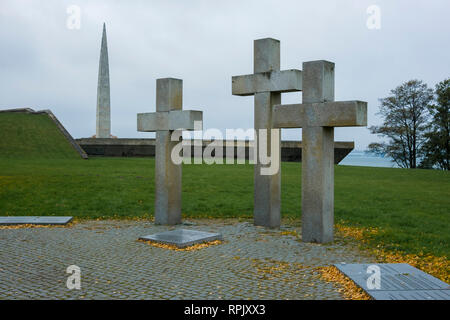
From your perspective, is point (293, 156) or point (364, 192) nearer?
point (364, 192)

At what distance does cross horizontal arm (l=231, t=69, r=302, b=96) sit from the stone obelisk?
107ft

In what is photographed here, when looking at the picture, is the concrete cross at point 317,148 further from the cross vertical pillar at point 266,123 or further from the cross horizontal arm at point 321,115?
the cross vertical pillar at point 266,123

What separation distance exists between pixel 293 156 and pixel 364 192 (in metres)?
15.5

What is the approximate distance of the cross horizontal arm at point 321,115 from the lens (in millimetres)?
7480

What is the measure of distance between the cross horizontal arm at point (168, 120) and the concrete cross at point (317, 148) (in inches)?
90.8

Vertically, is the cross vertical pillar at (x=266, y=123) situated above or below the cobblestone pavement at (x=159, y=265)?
above

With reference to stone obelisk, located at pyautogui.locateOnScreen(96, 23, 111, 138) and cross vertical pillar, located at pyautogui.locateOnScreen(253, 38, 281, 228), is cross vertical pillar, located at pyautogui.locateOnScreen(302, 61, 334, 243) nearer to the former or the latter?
cross vertical pillar, located at pyautogui.locateOnScreen(253, 38, 281, 228)

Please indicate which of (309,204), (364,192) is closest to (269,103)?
(309,204)

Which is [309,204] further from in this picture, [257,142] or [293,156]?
[293,156]

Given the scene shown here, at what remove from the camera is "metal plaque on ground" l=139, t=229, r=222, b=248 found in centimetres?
748

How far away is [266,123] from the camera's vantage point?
9.69m

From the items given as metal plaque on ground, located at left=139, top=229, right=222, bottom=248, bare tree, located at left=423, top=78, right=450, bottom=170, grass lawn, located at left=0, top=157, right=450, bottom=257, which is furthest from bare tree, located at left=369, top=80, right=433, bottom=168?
metal plaque on ground, located at left=139, top=229, right=222, bottom=248

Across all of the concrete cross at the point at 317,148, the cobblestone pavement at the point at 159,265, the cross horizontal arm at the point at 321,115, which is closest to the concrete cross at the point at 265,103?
the cobblestone pavement at the point at 159,265

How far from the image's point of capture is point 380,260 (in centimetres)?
682
